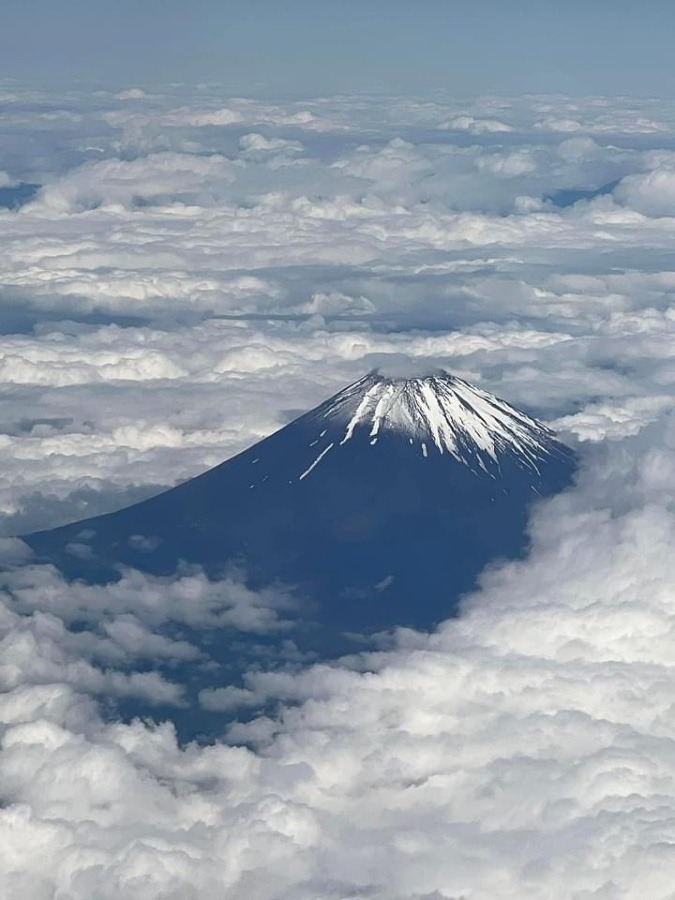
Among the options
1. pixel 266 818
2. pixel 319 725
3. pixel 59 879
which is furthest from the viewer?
pixel 319 725

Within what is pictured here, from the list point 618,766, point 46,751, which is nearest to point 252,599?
point 46,751

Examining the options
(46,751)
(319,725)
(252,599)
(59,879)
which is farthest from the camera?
(252,599)

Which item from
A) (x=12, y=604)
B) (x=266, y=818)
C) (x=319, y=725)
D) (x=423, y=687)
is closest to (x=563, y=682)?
(x=423, y=687)

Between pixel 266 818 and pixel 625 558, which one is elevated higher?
pixel 625 558

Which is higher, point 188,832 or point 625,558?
point 625,558

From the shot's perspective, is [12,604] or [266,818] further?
[12,604]

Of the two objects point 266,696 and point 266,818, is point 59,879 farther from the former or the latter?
point 266,696

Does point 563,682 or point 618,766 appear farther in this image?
point 563,682

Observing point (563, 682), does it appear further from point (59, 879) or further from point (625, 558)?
point (59, 879)

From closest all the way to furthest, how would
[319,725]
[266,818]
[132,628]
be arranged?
1. [266,818]
2. [319,725]
3. [132,628]
